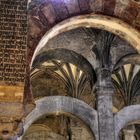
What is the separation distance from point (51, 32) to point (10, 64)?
1.48 meters

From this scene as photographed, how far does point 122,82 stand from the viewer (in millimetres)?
14578

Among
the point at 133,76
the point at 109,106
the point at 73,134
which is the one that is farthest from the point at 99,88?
the point at 133,76

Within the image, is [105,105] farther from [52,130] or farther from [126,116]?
[52,130]

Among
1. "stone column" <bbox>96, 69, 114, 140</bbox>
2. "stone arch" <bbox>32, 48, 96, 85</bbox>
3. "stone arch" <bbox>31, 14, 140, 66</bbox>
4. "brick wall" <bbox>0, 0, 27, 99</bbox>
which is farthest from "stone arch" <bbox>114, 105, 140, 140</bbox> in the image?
"brick wall" <bbox>0, 0, 27, 99</bbox>

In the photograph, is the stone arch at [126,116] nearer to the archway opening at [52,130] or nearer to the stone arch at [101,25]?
the stone arch at [101,25]

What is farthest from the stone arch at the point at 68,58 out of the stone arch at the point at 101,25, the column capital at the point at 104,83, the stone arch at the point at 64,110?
the stone arch at the point at 101,25

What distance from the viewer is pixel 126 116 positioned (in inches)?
408

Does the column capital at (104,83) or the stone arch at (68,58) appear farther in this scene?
the stone arch at (68,58)

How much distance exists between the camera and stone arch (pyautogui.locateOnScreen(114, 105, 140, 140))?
400 inches

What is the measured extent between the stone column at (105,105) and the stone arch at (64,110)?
158 millimetres

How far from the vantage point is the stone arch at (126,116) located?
10148 millimetres

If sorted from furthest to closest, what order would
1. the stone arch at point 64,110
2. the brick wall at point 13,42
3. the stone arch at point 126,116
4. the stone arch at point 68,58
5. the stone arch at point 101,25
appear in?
the stone arch at point 68,58 < the stone arch at point 126,116 < the stone arch at point 64,110 < the stone arch at point 101,25 < the brick wall at point 13,42

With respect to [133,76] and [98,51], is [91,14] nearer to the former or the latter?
[98,51]

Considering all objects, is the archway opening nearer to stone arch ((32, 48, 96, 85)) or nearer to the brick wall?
stone arch ((32, 48, 96, 85))
